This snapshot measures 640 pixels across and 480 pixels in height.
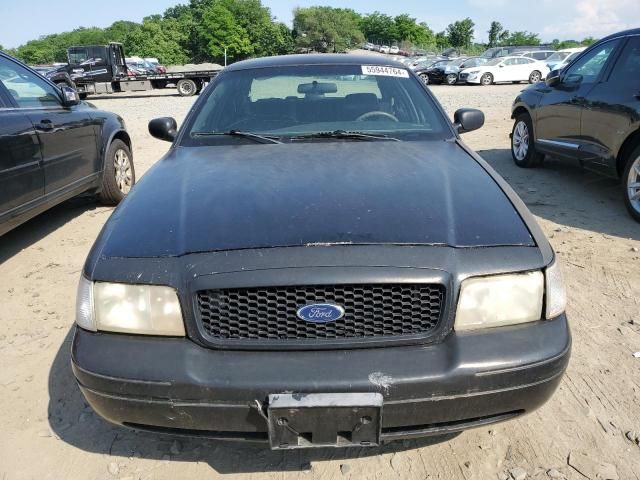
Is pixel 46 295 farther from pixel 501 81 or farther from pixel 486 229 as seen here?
pixel 501 81

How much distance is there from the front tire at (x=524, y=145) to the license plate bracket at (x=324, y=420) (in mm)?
5924

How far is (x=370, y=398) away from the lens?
1.63 metres

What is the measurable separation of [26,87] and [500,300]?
434 centimetres

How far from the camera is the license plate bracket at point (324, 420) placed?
162cm

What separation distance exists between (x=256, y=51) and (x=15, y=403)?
8296 cm

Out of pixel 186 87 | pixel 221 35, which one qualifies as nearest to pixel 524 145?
pixel 186 87

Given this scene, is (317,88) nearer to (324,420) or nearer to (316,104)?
(316,104)

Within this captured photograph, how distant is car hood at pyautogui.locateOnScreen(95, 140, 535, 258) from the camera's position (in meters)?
1.85

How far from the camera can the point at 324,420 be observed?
164cm

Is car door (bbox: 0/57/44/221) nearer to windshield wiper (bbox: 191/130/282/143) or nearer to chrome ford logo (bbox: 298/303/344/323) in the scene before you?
windshield wiper (bbox: 191/130/282/143)

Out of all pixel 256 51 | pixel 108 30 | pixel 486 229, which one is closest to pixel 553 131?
pixel 486 229

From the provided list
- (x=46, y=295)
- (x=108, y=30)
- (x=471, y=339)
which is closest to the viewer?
(x=471, y=339)

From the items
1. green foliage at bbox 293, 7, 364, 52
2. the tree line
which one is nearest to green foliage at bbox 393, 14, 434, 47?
the tree line

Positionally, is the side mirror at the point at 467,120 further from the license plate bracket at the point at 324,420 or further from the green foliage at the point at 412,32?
the green foliage at the point at 412,32
